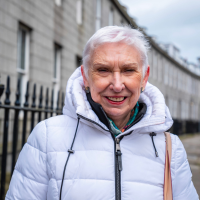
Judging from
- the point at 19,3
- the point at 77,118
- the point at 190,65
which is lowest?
the point at 77,118

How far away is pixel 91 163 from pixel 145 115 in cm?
49

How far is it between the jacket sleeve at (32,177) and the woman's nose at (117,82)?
1.73 feet

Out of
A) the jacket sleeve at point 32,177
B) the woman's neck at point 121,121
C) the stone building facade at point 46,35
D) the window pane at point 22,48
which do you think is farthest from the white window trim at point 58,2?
the jacket sleeve at point 32,177

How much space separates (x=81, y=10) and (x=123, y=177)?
10302 mm

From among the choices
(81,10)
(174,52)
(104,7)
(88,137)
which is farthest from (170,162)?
(174,52)

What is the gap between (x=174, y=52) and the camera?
34.8m

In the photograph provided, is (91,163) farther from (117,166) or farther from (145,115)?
(145,115)

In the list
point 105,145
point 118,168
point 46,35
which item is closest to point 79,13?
point 46,35

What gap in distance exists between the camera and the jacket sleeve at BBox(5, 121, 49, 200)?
5.32ft

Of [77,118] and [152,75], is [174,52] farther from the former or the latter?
[77,118]

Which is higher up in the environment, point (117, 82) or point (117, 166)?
point (117, 82)

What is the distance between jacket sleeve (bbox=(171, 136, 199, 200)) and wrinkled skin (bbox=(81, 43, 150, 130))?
42 centimetres

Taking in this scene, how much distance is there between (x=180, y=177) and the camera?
1709 millimetres

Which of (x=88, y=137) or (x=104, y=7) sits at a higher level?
(x=104, y=7)
